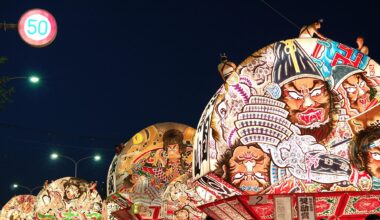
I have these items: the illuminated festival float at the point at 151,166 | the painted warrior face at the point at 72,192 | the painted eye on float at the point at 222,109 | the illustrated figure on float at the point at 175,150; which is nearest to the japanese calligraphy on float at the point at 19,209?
the painted warrior face at the point at 72,192

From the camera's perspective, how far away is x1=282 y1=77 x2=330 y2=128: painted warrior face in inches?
579

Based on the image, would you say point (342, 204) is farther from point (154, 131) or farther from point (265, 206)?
point (154, 131)

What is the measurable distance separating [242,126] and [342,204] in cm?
256

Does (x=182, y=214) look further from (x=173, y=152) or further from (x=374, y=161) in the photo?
(x=374, y=161)

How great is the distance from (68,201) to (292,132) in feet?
60.4

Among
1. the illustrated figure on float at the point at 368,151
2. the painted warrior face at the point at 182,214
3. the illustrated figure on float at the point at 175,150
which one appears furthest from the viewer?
the illustrated figure on float at the point at 175,150

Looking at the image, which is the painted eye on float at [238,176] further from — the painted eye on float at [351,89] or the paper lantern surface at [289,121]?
the painted eye on float at [351,89]

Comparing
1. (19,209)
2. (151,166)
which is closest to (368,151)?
(151,166)

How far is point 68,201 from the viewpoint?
31125mm

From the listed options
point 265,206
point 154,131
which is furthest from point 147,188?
point 265,206

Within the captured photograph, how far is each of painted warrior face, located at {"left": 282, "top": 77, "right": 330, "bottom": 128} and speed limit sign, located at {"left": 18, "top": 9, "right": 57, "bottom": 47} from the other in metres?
4.92

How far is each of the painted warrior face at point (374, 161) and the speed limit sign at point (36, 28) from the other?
6.72m

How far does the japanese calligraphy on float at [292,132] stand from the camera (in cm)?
1438

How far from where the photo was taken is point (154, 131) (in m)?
26.2
